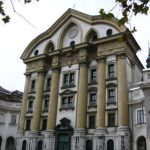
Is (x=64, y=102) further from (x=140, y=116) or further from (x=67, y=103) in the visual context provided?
(x=140, y=116)

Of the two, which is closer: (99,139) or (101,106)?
(99,139)

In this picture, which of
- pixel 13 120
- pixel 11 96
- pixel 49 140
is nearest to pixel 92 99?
pixel 49 140

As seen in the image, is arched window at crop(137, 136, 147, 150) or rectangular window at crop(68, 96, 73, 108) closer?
arched window at crop(137, 136, 147, 150)

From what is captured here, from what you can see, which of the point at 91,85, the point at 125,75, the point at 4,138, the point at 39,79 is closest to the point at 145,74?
the point at 125,75

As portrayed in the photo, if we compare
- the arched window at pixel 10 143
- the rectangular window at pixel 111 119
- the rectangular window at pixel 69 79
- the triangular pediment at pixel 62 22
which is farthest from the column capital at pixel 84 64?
the arched window at pixel 10 143

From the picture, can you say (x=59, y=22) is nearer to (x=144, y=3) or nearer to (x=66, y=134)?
(x=66, y=134)

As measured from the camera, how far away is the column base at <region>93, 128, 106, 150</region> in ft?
105

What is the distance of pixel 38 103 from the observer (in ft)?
132

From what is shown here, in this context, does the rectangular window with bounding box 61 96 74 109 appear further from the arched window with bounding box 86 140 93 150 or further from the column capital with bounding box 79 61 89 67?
the arched window with bounding box 86 140 93 150

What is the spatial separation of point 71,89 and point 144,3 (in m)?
31.5

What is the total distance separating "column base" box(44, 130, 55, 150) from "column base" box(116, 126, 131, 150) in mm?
9525

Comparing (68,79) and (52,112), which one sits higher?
(68,79)

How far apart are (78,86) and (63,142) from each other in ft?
25.0

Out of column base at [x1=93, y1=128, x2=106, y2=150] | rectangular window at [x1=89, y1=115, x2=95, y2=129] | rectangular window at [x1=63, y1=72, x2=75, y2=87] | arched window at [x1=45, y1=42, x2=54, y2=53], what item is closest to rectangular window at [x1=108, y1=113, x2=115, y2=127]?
column base at [x1=93, y1=128, x2=106, y2=150]
